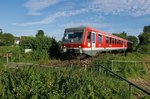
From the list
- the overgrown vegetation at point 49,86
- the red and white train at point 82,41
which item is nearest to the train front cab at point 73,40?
the red and white train at point 82,41

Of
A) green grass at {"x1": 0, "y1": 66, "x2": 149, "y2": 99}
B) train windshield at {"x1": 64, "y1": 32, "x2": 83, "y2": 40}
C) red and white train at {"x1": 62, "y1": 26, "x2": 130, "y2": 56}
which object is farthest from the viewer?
train windshield at {"x1": 64, "y1": 32, "x2": 83, "y2": 40}

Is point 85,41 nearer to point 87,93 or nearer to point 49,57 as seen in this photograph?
point 49,57

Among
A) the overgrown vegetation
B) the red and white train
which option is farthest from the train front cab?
the overgrown vegetation

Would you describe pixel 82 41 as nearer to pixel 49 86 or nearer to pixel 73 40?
pixel 73 40

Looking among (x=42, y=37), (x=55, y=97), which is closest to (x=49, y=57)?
(x=42, y=37)

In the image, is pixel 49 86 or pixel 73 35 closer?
pixel 49 86

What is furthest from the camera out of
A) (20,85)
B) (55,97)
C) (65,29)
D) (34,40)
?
(34,40)

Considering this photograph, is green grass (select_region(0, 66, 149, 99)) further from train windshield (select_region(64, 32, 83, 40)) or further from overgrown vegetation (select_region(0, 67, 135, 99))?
train windshield (select_region(64, 32, 83, 40))

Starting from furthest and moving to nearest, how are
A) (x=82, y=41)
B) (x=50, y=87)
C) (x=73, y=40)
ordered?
(x=73, y=40)
(x=82, y=41)
(x=50, y=87)

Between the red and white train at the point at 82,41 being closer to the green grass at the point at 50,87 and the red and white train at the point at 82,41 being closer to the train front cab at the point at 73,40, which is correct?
the train front cab at the point at 73,40

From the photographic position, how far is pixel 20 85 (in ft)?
29.1

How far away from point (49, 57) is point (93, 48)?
13.9 feet

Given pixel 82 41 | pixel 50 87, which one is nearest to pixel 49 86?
pixel 50 87

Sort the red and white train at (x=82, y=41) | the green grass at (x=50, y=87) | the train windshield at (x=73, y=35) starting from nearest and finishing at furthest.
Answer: the green grass at (x=50, y=87)
the red and white train at (x=82, y=41)
the train windshield at (x=73, y=35)
